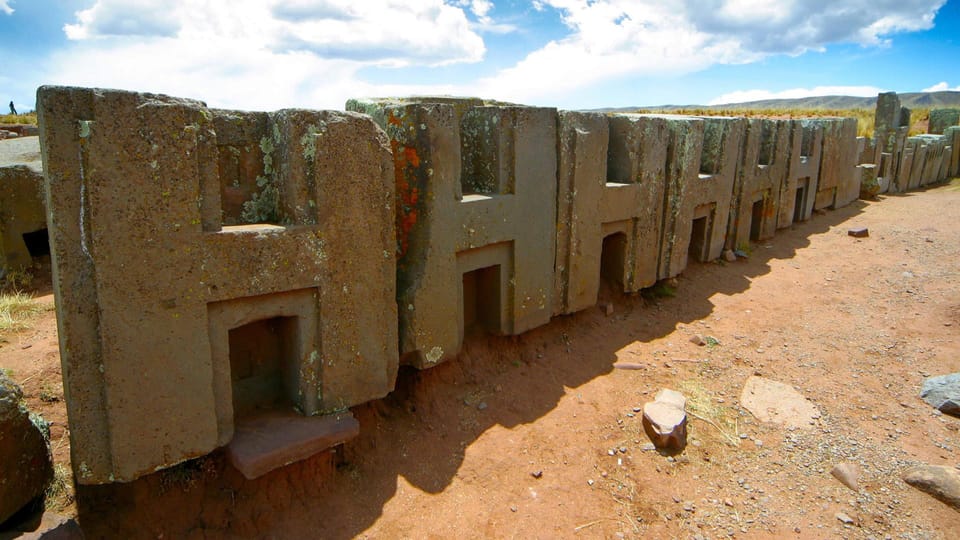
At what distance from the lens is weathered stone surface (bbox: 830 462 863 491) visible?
154 inches

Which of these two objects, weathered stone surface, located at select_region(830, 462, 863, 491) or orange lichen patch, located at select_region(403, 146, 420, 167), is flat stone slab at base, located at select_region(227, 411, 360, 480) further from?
weathered stone surface, located at select_region(830, 462, 863, 491)

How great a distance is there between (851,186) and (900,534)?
10.5 m

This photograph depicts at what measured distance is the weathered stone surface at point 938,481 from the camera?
12.3ft

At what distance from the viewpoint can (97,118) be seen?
2.68m

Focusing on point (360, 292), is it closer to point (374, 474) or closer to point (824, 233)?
point (374, 474)

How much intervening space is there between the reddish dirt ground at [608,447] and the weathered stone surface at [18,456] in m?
0.27

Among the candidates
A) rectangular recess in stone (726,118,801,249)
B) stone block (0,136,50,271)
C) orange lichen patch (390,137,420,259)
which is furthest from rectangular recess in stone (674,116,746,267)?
stone block (0,136,50,271)

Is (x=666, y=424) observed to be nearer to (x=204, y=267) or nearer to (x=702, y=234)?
(x=204, y=267)

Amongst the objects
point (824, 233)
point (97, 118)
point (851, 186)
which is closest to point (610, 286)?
point (97, 118)

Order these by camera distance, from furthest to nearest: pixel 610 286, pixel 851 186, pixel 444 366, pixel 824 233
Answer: pixel 851 186
pixel 824 233
pixel 610 286
pixel 444 366

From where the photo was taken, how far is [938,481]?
3818 mm

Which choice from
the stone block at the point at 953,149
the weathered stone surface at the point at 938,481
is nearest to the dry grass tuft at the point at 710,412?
the weathered stone surface at the point at 938,481

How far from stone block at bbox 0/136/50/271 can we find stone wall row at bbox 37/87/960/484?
5377 millimetres

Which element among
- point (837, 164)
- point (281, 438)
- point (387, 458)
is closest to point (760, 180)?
point (837, 164)
